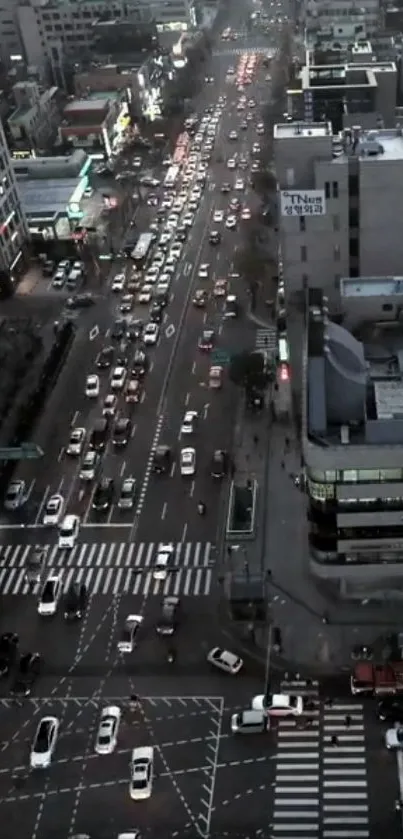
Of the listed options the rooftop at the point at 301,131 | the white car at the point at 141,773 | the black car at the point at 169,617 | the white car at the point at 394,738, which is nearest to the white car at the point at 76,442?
the black car at the point at 169,617

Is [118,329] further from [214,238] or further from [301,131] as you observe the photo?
[301,131]

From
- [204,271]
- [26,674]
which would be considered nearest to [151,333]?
[204,271]

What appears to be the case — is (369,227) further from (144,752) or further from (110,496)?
(144,752)

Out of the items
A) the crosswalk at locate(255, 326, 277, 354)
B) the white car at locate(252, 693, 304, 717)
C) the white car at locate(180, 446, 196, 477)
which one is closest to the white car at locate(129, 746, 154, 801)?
the white car at locate(252, 693, 304, 717)

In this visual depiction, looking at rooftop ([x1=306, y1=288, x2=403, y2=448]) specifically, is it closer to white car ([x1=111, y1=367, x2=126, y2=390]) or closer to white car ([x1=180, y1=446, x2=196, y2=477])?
white car ([x1=180, y1=446, x2=196, y2=477])

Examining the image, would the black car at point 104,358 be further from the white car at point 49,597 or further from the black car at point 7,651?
the black car at point 7,651

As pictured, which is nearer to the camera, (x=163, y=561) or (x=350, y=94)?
(x=163, y=561)
